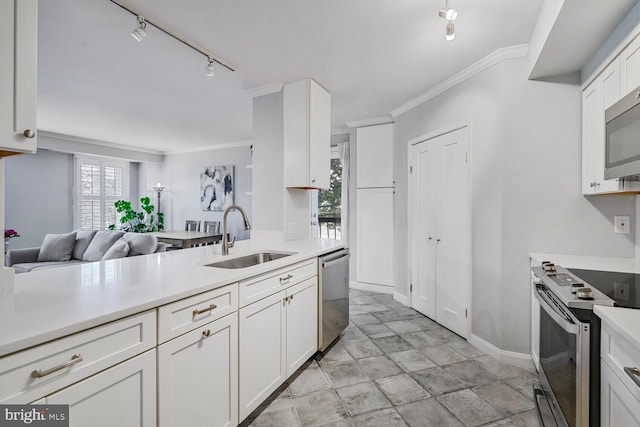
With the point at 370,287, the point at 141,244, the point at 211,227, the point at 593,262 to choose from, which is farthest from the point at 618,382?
the point at 211,227

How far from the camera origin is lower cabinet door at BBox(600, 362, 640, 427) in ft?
3.20

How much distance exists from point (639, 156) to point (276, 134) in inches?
107

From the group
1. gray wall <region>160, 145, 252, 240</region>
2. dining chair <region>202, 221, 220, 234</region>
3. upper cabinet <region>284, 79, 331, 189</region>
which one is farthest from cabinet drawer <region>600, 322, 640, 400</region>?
dining chair <region>202, 221, 220, 234</region>

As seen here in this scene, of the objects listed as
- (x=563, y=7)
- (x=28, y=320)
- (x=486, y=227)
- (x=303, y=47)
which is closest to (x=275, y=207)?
(x=303, y=47)

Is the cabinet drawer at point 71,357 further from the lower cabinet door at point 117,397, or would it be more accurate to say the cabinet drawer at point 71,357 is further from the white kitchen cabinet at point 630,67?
the white kitchen cabinet at point 630,67

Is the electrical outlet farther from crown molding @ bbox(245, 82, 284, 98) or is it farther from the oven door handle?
crown molding @ bbox(245, 82, 284, 98)

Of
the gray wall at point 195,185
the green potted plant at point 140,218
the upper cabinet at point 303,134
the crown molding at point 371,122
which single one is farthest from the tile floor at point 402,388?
the green potted plant at point 140,218

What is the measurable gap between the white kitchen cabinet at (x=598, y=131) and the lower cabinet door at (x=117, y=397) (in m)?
2.61

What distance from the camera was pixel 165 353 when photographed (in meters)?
1.24

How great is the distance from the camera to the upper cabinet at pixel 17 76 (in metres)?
0.94

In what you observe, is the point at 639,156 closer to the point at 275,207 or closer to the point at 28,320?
the point at 28,320

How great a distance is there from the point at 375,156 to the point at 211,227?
394 centimetres

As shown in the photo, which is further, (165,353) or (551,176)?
(551,176)

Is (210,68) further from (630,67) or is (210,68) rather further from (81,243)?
(81,243)
